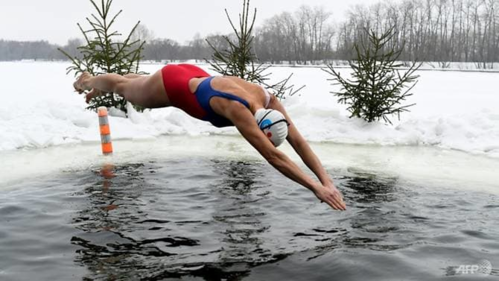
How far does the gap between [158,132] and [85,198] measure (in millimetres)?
6005

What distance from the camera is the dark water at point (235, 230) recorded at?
3.40m

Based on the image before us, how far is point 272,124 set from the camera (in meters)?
3.83

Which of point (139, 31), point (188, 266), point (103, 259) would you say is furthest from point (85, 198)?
point (139, 31)

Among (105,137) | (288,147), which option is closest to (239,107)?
(105,137)

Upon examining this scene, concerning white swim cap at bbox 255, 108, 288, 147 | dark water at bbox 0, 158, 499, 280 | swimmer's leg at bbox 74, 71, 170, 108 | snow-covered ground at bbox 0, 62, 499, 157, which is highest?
swimmer's leg at bbox 74, 71, 170, 108

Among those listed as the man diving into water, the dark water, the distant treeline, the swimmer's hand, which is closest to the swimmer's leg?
the man diving into water

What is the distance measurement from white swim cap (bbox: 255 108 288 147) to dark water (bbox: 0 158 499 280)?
946 millimetres

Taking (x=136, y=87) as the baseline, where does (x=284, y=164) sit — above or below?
below

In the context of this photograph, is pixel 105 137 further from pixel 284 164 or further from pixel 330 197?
pixel 330 197

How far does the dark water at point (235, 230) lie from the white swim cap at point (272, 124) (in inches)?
37.2

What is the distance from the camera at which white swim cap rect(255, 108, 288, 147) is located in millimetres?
3836

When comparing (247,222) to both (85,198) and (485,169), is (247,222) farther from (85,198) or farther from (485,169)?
(485,169)

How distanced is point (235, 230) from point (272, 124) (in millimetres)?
1127

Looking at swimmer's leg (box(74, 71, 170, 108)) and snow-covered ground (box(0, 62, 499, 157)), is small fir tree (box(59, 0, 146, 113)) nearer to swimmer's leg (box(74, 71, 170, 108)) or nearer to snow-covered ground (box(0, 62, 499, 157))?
snow-covered ground (box(0, 62, 499, 157))
